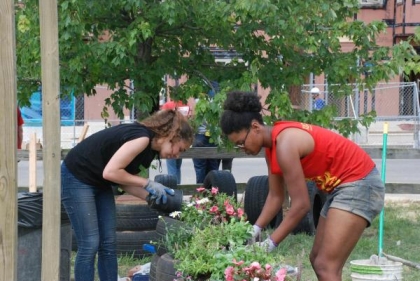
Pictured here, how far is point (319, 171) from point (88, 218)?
63.0 inches

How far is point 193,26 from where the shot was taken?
8.71 m

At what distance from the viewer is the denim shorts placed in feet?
15.7

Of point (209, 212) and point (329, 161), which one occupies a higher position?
point (329, 161)

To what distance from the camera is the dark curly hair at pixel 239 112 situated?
4664 millimetres

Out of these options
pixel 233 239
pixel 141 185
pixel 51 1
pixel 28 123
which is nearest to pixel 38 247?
pixel 141 185

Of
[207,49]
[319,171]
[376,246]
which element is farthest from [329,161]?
[207,49]

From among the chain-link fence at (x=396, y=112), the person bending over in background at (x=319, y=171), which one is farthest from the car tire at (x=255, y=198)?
the chain-link fence at (x=396, y=112)

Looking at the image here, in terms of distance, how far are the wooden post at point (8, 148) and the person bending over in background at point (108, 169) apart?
1.87 metres

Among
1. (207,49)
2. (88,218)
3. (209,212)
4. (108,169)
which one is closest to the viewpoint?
(108,169)

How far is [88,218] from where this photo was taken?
5574mm

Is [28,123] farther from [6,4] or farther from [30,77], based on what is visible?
[6,4]

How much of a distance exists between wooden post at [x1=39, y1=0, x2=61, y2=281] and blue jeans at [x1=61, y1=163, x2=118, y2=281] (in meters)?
1.27

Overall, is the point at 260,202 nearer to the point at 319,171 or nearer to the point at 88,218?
the point at 88,218

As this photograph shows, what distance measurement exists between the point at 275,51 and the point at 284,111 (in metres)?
0.90
